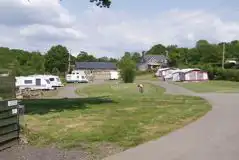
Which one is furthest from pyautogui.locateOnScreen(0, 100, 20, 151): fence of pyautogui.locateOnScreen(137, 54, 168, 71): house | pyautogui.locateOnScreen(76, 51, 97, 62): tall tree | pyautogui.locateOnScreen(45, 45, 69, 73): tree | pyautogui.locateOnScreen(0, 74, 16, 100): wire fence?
pyautogui.locateOnScreen(76, 51, 97, 62): tall tree

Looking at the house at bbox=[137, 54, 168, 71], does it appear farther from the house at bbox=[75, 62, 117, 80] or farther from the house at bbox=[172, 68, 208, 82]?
the house at bbox=[172, 68, 208, 82]

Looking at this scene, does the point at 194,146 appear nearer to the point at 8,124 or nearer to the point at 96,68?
the point at 8,124

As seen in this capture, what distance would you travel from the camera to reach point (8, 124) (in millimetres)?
10852

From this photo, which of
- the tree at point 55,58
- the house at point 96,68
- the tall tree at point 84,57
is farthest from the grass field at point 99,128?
the tall tree at point 84,57

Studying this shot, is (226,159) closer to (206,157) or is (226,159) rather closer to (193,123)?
(206,157)

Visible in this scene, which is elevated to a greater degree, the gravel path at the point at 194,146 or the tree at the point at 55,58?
the tree at the point at 55,58

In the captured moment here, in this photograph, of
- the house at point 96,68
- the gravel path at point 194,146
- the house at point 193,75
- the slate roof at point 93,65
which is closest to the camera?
the gravel path at point 194,146


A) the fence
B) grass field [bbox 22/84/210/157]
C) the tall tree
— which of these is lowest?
grass field [bbox 22/84/210/157]

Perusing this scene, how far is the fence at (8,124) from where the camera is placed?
10578 millimetres

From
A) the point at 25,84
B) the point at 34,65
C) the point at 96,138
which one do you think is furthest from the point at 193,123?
the point at 34,65

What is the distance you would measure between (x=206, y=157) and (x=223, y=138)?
275 cm

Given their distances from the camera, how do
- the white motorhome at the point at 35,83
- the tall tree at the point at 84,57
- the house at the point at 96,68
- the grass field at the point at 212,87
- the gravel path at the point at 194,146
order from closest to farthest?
1. the gravel path at the point at 194,146
2. the grass field at the point at 212,87
3. the white motorhome at the point at 35,83
4. the house at the point at 96,68
5. the tall tree at the point at 84,57

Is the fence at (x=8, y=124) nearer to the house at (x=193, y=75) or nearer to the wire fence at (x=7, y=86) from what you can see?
the wire fence at (x=7, y=86)

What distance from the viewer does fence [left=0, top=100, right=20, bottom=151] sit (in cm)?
1058
